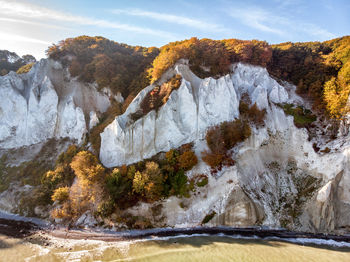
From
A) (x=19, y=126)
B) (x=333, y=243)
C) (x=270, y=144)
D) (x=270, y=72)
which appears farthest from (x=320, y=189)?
(x=19, y=126)

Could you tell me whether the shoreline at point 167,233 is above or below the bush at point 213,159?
below

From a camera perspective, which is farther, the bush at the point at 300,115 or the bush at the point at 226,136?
the bush at the point at 300,115

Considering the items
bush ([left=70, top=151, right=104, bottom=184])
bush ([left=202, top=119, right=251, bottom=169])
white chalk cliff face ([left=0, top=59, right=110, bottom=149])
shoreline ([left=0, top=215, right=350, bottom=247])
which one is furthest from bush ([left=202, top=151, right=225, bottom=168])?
white chalk cliff face ([left=0, top=59, right=110, bottom=149])

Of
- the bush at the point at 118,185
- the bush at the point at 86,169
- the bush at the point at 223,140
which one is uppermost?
the bush at the point at 223,140

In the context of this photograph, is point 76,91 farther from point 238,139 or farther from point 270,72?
point 270,72

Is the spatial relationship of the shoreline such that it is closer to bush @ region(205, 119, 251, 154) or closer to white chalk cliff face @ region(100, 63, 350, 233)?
white chalk cliff face @ region(100, 63, 350, 233)

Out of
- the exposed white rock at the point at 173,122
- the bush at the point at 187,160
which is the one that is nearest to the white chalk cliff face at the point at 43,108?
the exposed white rock at the point at 173,122

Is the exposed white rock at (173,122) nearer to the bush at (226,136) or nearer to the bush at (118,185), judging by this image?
the bush at (226,136)
